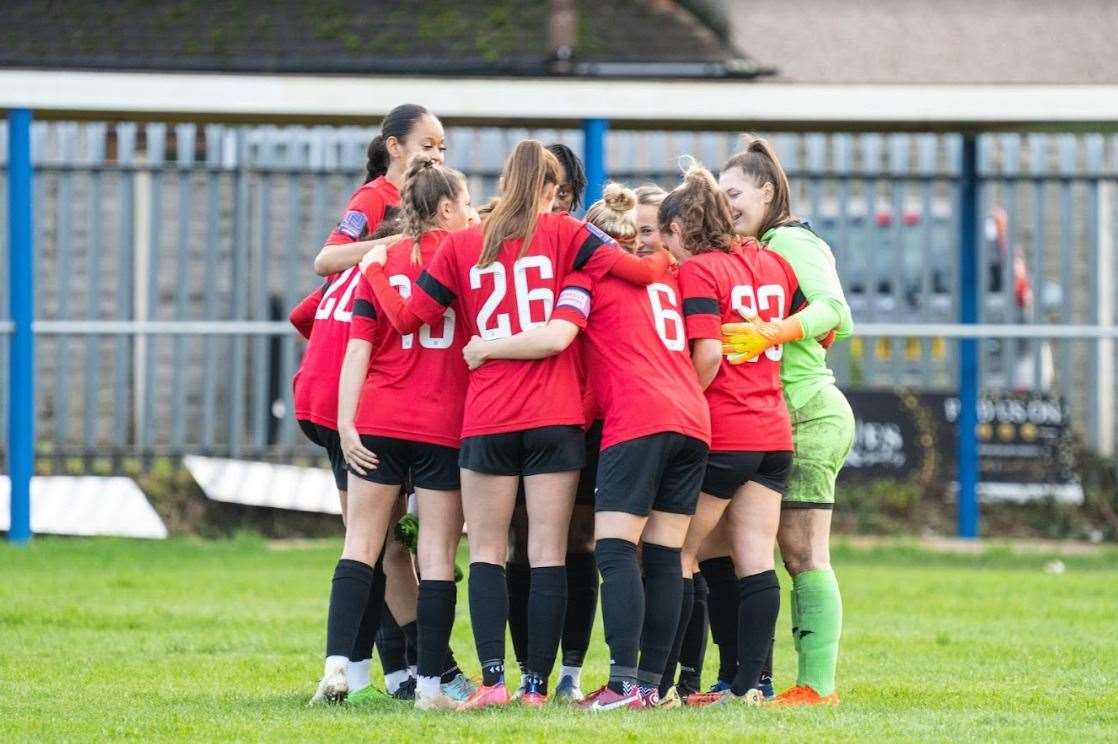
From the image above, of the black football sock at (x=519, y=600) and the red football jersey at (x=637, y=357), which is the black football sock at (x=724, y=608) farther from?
the red football jersey at (x=637, y=357)

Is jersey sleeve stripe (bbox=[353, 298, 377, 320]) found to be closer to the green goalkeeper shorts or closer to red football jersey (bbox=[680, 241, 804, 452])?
red football jersey (bbox=[680, 241, 804, 452])

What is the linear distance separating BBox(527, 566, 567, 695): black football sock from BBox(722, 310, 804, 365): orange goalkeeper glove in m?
0.87

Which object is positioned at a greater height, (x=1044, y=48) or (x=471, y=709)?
(x=1044, y=48)

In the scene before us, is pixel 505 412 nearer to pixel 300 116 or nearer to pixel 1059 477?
pixel 300 116

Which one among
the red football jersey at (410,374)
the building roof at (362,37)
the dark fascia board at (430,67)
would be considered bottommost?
the red football jersey at (410,374)

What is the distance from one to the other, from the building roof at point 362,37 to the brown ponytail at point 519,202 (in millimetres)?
6525

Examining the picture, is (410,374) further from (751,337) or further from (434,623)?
(751,337)

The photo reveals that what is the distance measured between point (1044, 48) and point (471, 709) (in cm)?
995

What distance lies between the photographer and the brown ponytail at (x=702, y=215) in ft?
19.0

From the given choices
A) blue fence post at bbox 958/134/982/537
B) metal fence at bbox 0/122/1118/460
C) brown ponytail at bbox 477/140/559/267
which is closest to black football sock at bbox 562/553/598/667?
brown ponytail at bbox 477/140/559/267

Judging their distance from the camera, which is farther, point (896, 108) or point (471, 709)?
point (896, 108)

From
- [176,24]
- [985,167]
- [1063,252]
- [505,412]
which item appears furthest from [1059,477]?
[505,412]

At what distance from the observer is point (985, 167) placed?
1498 centimetres

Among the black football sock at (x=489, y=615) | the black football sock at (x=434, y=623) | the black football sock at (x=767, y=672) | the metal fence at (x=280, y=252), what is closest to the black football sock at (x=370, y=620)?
the black football sock at (x=434, y=623)
